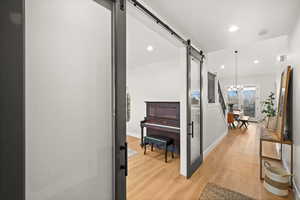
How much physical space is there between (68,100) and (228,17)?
7.30ft

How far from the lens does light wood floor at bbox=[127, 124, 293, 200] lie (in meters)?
1.98

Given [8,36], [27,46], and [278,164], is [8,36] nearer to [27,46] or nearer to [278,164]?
[27,46]

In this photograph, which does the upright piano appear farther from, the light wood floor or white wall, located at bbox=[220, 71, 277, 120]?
white wall, located at bbox=[220, 71, 277, 120]

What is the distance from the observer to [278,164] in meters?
2.76

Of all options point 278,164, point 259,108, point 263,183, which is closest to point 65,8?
point 263,183

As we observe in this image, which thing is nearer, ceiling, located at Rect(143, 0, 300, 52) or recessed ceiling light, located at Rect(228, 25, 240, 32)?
ceiling, located at Rect(143, 0, 300, 52)

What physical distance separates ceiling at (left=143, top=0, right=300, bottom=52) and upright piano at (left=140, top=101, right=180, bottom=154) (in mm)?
1858

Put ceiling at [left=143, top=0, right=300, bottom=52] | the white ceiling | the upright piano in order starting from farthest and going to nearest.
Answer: the upright piano → the white ceiling → ceiling at [left=143, top=0, right=300, bottom=52]

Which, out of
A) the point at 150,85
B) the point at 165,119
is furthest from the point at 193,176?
the point at 150,85

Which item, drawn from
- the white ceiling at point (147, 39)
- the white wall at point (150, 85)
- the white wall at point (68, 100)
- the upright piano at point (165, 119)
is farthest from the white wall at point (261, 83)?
the white wall at point (68, 100)

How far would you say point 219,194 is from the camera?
1955 mm

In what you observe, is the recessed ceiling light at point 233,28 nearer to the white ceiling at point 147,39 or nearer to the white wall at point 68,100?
the white ceiling at point 147,39

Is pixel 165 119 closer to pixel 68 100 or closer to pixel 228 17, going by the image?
pixel 228 17

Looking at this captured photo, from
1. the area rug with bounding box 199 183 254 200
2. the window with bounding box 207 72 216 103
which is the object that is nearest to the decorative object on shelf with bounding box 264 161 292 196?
the area rug with bounding box 199 183 254 200
